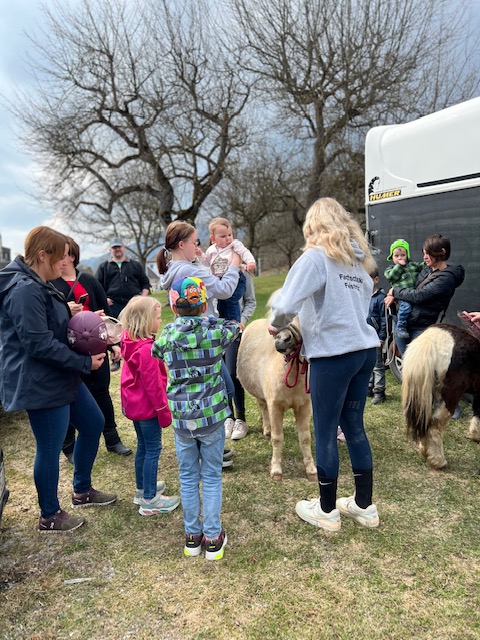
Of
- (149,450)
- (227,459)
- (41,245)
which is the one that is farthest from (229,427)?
(41,245)

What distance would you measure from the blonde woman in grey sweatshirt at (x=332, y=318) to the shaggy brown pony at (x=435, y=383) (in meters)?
1.12

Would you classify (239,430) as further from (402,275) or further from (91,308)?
(402,275)

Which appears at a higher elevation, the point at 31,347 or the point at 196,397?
the point at 31,347

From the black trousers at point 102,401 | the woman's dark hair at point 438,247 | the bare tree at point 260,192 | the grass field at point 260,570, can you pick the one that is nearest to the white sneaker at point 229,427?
the grass field at point 260,570

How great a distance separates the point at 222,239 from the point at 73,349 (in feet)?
5.71

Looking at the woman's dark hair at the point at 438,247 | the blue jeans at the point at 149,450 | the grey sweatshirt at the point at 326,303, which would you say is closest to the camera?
the grey sweatshirt at the point at 326,303

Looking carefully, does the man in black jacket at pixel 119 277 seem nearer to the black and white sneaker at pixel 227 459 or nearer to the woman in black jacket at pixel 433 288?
the black and white sneaker at pixel 227 459

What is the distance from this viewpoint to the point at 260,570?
8.76 feet

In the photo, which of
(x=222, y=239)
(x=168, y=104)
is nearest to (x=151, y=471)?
(x=222, y=239)

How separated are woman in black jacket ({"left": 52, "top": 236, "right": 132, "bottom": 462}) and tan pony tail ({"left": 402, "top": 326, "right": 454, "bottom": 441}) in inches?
102

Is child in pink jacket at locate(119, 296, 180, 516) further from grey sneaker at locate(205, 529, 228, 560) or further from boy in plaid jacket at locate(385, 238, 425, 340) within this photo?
boy in plaid jacket at locate(385, 238, 425, 340)

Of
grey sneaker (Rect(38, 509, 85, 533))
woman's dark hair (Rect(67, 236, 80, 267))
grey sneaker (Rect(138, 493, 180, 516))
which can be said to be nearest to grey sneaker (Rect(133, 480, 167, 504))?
grey sneaker (Rect(138, 493, 180, 516))

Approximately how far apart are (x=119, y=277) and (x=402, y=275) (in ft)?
13.1

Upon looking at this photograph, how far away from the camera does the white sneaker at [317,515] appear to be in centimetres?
301
